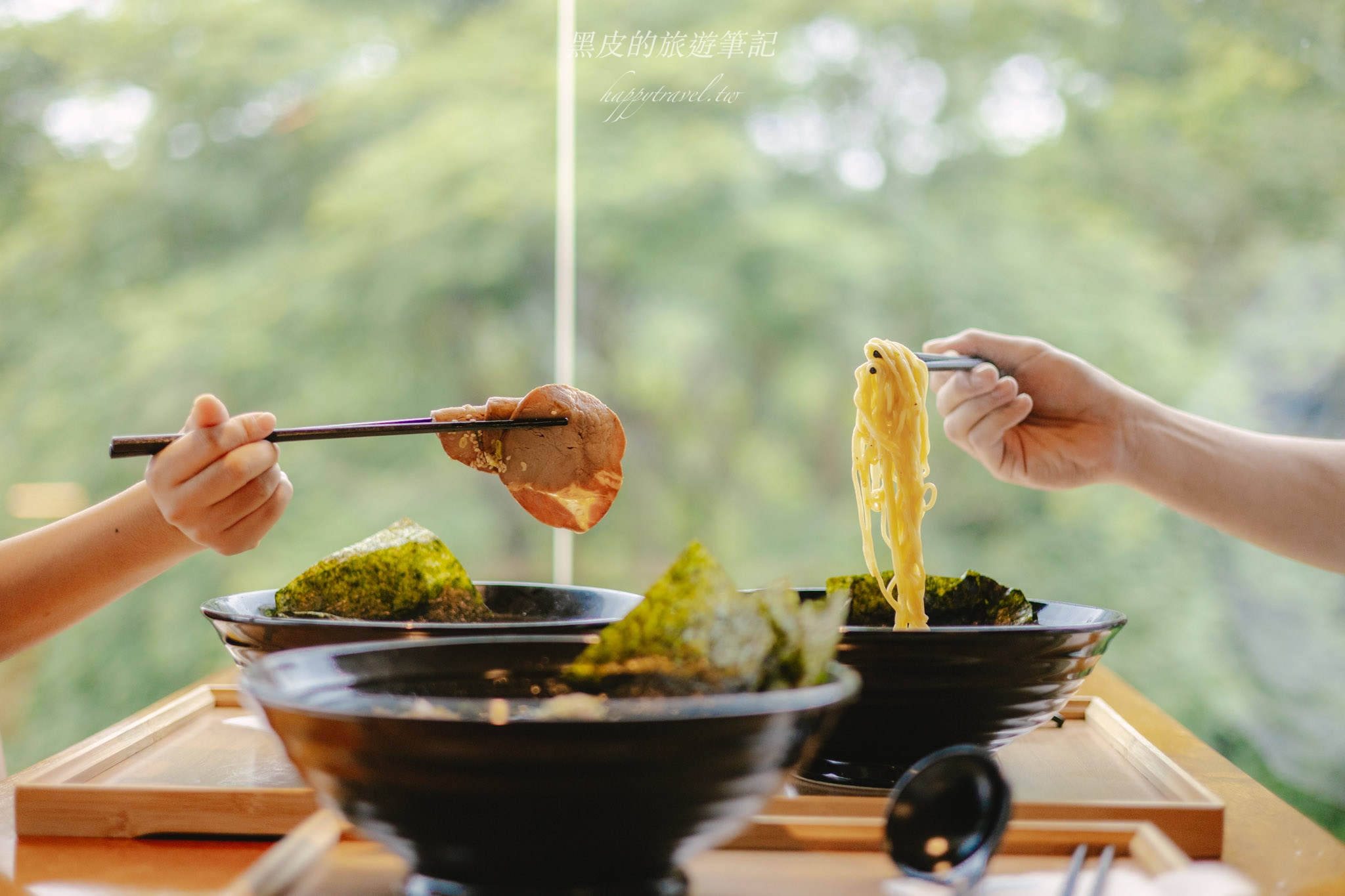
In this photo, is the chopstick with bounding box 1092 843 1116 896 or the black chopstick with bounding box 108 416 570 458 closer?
the chopstick with bounding box 1092 843 1116 896

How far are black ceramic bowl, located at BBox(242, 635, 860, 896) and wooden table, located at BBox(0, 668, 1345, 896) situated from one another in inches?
3.5

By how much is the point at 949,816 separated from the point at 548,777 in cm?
26

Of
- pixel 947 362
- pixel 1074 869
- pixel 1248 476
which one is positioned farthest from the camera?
pixel 1248 476

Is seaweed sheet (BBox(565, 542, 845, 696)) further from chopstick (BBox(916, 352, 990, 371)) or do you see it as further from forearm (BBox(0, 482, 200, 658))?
forearm (BBox(0, 482, 200, 658))

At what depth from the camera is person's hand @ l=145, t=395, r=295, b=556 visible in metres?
0.90

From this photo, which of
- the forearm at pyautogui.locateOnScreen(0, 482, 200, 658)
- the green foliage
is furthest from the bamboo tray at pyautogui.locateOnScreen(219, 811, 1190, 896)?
the green foliage

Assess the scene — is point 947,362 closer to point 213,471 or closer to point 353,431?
point 353,431

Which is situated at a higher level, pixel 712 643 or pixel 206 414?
pixel 206 414

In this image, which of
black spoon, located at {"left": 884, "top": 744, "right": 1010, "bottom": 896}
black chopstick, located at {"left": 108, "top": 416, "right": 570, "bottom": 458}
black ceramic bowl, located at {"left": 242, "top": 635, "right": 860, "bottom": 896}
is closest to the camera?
black ceramic bowl, located at {"left": 242, "top": 635, "right": 860, "bottom": 896}

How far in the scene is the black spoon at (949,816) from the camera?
54cm

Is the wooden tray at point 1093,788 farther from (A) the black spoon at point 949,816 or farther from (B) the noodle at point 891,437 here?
(B) the noodle at point 891,437

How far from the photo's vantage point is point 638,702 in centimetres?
47

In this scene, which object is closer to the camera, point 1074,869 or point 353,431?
point 1074,869

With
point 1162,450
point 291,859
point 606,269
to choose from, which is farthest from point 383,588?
point 606,269
